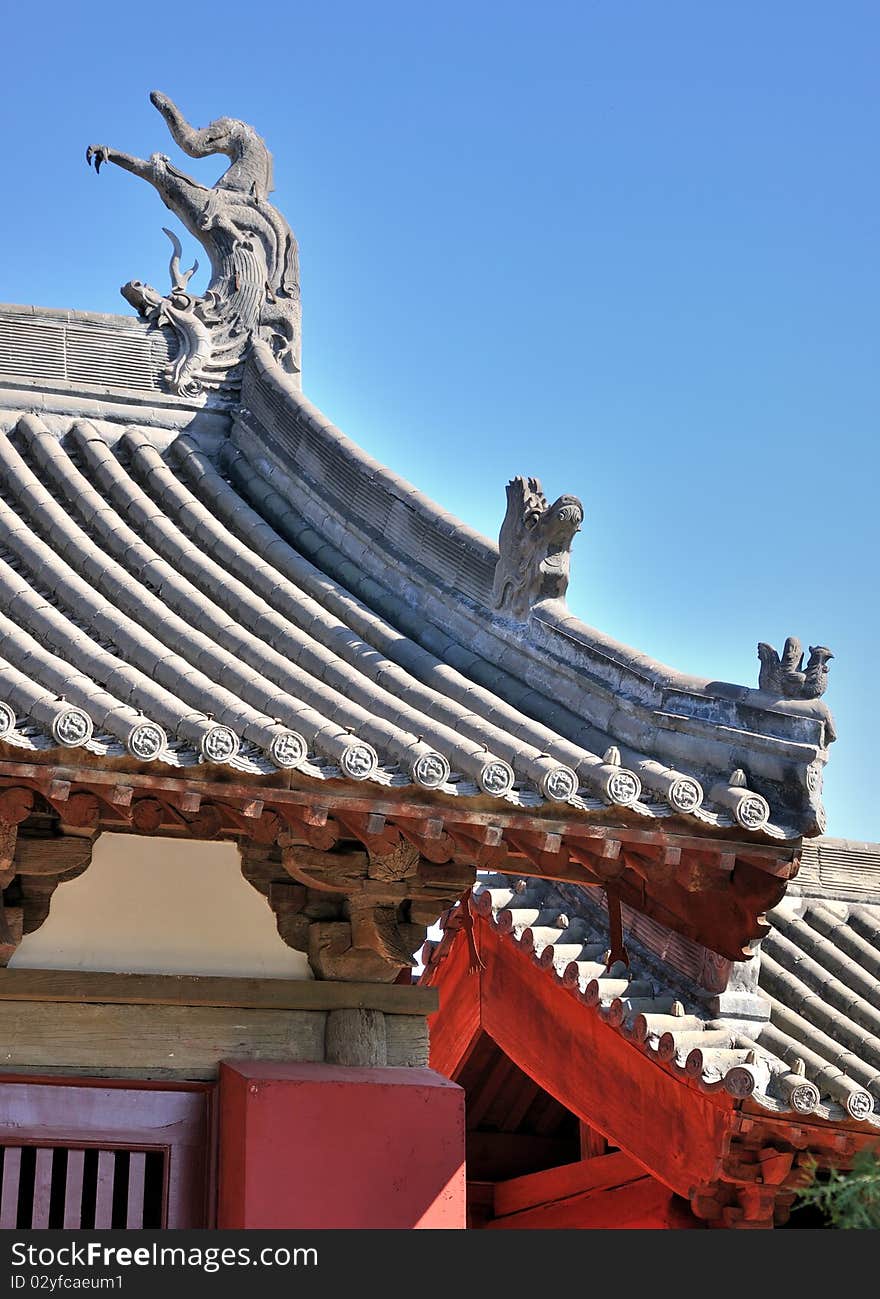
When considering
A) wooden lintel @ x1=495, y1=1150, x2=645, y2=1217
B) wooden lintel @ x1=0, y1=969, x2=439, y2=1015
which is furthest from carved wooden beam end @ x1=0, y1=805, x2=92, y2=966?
wooden lintel @ x1=495, y1=1150, x2=645, y2=1217

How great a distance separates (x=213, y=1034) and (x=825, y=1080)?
11.4 ft

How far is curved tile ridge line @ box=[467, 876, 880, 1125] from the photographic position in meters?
7.93

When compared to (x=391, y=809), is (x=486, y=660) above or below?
above

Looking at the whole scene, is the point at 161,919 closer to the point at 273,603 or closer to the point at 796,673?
the point at 273,603

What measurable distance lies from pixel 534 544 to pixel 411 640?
0.68 m

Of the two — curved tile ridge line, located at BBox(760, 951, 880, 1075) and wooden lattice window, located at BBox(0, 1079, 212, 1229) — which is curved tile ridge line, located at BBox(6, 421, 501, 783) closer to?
wooden lattice window, located at BBox(0, 1079, 212, 1229)

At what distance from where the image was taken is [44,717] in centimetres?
570

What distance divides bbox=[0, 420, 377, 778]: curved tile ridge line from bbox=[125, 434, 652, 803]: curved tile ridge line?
0.39m

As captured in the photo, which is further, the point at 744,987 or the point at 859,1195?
the point at 744,987

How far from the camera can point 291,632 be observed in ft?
23.1

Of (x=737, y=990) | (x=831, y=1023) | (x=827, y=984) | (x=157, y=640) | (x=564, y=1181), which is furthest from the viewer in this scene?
(x=564, y=1181)

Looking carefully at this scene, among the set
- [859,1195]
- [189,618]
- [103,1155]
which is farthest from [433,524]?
[859,1195]

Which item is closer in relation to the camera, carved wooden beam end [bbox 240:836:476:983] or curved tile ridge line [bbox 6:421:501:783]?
curved tile ridge line [bbox 6:421:501:783]

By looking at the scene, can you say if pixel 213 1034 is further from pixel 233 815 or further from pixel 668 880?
pixel 668 880
